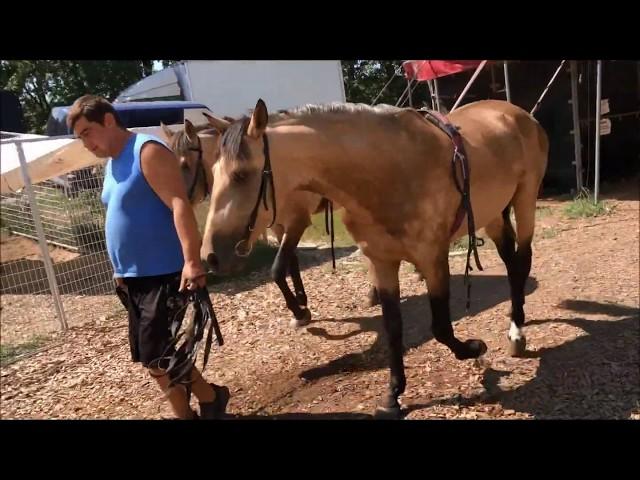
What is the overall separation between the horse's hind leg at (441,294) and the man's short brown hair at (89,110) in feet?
5.93

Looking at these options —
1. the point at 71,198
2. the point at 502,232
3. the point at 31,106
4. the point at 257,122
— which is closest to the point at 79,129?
the point at 257,122

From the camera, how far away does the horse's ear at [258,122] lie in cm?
221

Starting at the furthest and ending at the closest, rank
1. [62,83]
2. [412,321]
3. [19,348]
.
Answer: [62,83] < [19,348] < [412,321]

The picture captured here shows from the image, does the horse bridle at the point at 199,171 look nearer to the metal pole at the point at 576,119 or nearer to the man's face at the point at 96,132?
the man's face at the point at 96,132

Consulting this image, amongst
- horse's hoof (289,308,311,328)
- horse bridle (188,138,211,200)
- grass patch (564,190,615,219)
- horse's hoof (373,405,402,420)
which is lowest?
grass patch (564,190,615,219)

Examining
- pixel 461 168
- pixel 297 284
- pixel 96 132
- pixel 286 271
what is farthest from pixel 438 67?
pixel 96 132

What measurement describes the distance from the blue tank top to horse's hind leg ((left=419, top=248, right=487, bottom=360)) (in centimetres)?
138

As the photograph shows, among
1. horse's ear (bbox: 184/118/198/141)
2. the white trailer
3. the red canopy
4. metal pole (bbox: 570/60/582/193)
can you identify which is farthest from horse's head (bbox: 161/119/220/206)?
metal pole (bbox: 570/60/582/193)

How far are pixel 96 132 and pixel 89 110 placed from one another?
4.1 inches

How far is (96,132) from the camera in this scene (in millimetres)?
2367

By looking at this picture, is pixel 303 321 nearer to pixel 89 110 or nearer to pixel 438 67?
pixel 89 110

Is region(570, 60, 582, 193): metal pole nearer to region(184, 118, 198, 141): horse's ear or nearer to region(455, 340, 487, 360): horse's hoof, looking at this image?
region(455, 340, 487, 360): horse's hoof

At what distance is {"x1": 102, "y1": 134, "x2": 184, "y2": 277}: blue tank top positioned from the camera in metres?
2.39
